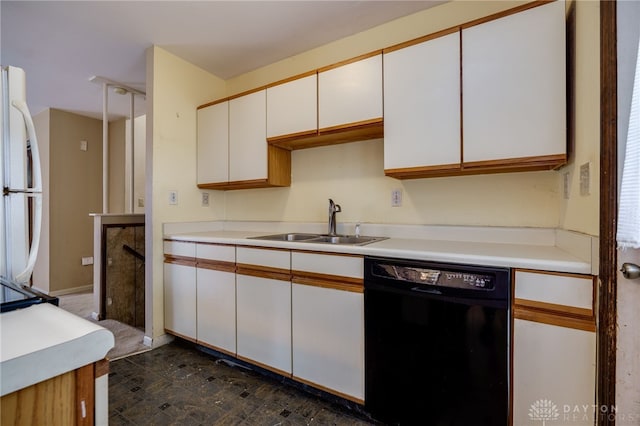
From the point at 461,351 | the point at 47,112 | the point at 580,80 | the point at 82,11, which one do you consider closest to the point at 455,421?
the point at 461,351

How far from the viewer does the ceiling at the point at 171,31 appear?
1.96 meters

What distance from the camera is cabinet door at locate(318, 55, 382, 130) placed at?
1.85 meters

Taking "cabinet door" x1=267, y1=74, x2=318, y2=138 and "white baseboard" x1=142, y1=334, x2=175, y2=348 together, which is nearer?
"cabinet door" x1=267, y1=74, x2=318, y2=138

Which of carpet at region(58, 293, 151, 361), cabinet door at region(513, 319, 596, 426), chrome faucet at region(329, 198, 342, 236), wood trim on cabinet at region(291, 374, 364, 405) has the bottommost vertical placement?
carpet at region(58, 293, 151, 361)

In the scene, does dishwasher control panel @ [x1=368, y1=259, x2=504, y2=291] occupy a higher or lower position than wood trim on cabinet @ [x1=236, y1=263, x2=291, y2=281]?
higher

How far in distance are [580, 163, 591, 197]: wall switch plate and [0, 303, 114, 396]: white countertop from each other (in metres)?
1.59

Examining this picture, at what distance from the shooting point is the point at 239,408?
1.65m

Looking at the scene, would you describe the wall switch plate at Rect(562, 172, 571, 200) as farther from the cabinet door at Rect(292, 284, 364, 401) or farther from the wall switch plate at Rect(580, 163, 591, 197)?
the cabinet door at Rect(292, 284, 364, 401)

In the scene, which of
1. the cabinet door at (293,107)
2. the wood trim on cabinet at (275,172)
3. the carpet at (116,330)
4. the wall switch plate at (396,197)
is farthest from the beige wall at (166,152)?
the wall switch plate at (396,197)

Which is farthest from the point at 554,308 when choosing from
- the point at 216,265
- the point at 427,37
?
the point at 216,265

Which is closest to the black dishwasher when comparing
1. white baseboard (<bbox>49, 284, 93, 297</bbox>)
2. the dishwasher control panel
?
the dishwasher control panel

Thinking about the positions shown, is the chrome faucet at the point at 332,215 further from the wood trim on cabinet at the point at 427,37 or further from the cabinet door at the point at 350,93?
the wood trim on cabinet at the point at 427,37

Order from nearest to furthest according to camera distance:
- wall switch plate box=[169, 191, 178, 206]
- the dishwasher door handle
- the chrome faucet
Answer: the dishwasher door handle → the chrome faucet → wall switch plate box=[169, 191, 178, 206]

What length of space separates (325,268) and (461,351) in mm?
757
